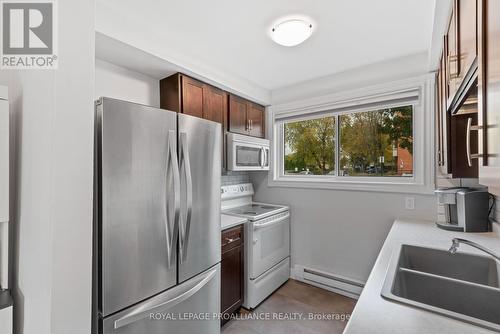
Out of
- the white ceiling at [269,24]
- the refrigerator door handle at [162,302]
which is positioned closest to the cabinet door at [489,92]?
the white ceiling at [269,24]

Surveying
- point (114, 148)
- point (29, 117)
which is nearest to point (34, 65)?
point (29, 117)

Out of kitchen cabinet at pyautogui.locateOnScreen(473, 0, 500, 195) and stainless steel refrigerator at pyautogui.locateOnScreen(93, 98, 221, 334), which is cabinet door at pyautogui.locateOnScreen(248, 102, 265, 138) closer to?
stainless steel refrigerator at pyautogui.locateOnScreen(93, 98, 221, 334)

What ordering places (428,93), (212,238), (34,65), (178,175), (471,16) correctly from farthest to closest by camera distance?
(428,93), (212,238), (178,175), (34,65), (471,16)

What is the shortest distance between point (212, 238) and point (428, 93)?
2.25 m

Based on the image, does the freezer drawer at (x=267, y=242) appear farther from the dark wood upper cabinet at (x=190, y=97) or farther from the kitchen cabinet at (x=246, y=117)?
the dark wood upper cabinet at (x=190, y=97)

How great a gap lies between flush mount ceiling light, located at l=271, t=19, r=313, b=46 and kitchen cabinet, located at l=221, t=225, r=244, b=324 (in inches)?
62.9

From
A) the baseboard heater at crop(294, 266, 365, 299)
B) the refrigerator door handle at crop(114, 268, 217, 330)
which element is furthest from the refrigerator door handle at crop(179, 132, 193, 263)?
the baseboard heater at crop(294, 266, 365, 299)

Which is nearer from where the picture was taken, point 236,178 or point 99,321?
point 99,321

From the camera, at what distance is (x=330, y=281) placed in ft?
8.71

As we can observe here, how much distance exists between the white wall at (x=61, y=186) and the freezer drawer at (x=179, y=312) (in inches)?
11.6

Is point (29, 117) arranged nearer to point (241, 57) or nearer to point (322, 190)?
point (241, 57)

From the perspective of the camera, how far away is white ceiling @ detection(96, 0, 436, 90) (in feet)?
4.93

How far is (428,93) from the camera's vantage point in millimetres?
2143

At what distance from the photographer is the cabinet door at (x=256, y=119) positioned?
2.94 meters
